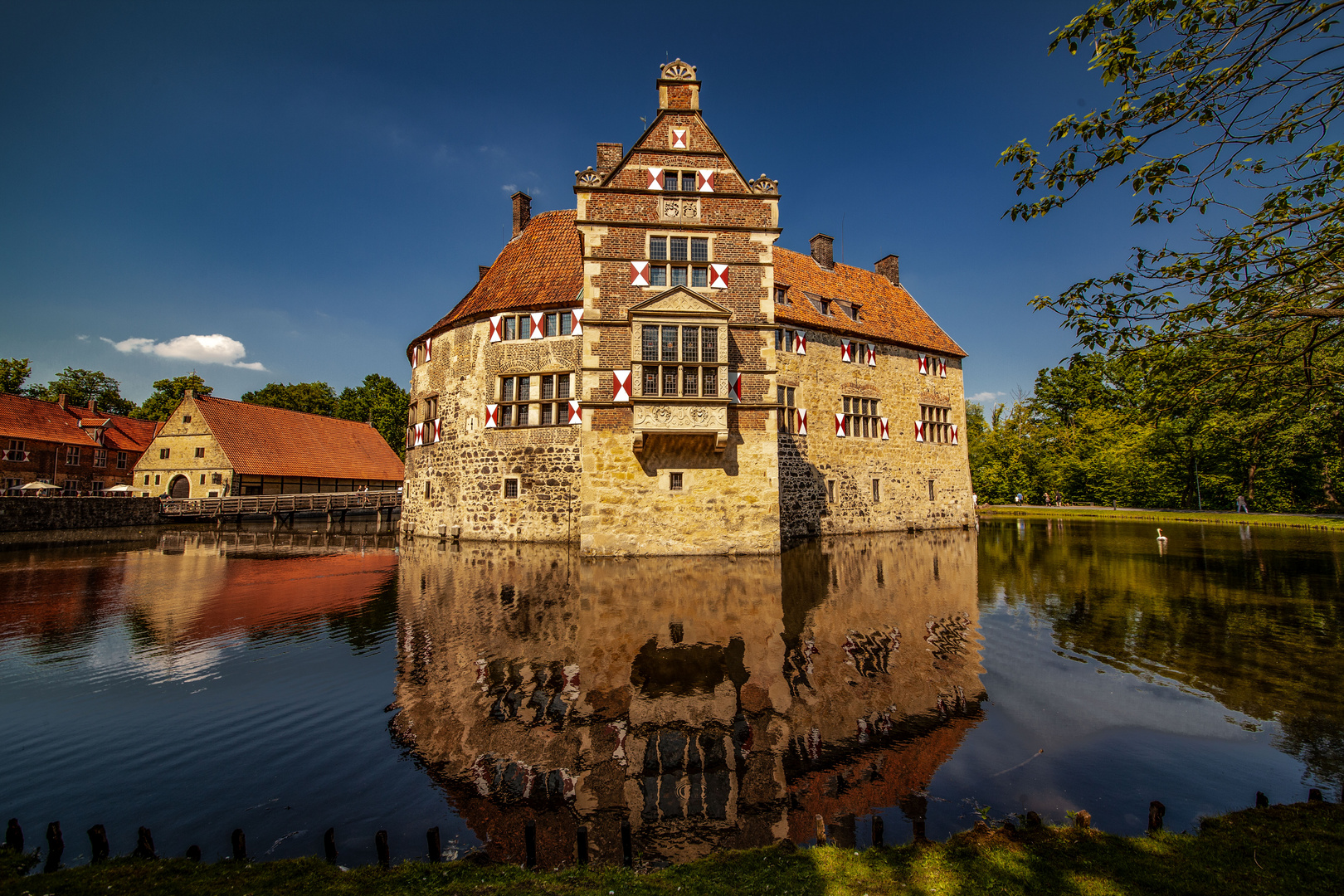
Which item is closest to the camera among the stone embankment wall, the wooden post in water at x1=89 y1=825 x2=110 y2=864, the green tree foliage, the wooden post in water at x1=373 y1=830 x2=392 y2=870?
the wooden post in water at x1=373 y1=830 x2=392 y2=870

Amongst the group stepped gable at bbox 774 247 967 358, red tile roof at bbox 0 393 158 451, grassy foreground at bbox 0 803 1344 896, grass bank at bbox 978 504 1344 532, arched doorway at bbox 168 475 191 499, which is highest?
stepped gable at bbox 774 247 967 358

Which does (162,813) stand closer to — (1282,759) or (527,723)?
(527,723)

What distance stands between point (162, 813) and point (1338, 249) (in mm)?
9937

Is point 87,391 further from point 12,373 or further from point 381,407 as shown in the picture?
point 381,407

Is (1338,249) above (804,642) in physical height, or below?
above

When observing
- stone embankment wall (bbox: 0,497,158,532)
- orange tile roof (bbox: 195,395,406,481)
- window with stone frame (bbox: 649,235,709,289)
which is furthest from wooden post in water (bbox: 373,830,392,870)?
orange tile roof (bbox: 195,395,406,481)

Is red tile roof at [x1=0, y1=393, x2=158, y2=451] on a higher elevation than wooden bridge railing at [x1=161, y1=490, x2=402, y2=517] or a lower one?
higher

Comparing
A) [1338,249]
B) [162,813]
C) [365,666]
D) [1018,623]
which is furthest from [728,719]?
[1018,623]

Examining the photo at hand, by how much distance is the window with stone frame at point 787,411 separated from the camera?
23.5 metres

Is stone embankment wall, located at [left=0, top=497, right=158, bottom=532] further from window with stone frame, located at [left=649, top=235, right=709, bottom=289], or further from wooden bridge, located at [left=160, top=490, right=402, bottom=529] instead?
window with stone frame, located at [left=649, top=235, right=709, bottom=289]

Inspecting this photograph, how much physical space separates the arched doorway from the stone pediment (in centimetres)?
3732

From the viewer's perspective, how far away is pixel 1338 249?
425 cm

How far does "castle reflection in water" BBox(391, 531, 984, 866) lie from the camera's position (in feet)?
14.0

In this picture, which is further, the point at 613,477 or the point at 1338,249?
the point at 613,477
